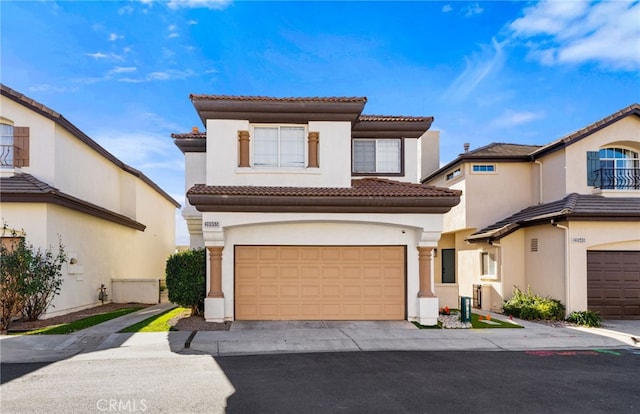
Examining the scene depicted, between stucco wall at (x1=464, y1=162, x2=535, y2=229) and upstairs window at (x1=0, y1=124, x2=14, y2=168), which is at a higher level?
upstairs window at (x1=0, y1=124, x2=14, y2=168)

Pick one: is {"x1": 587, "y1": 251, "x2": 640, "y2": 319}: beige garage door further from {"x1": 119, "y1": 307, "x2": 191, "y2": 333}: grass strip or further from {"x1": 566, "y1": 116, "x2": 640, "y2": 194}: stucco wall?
{"x1": 119, "y1": 307, "x2": 191, "y2": 333}: grass strip

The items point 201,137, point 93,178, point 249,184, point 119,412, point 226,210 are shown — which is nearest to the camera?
point 119,412

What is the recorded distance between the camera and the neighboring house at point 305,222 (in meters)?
12.6

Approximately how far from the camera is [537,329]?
1271 cm

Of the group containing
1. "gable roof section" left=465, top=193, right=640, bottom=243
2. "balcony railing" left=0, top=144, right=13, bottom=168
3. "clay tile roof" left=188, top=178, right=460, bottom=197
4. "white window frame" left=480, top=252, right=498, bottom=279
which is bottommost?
"white window frame" left=480, top=252, right=498, bottom=279

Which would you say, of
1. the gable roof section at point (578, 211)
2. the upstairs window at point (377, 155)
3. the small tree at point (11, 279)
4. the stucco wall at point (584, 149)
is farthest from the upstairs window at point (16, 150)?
the stucco wall at point (584, 149)

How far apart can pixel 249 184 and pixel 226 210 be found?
1349 millimetres

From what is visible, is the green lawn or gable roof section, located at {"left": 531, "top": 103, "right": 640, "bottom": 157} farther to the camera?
gable roof section, located at {"left": 531, "top": 103, "right": 640, "bottom": 157}

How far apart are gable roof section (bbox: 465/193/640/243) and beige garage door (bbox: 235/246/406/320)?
209 inches

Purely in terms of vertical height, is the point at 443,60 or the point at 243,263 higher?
the point at 443,60

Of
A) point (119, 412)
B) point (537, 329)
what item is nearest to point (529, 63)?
point (537, 329)

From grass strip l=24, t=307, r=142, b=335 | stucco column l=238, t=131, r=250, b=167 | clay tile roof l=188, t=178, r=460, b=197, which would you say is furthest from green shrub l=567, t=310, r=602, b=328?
grass strip l=24, t=307, r=142, b=335

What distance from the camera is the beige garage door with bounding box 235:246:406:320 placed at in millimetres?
13117

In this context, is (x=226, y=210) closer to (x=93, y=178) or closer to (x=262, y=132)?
(x=262, y=132)
